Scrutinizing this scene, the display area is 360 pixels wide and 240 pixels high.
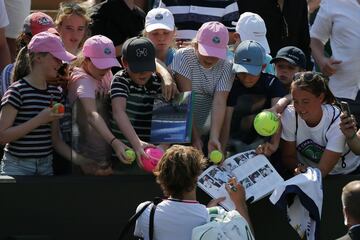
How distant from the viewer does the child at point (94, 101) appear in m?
7.18

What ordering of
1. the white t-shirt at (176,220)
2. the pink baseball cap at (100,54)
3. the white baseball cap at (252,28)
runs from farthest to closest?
1. the white baseball cap at (252,28)
2. the pink baseball cap at (100,54)
3. the white t-shirt at (176,220)

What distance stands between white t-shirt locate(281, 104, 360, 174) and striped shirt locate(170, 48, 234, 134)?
53 cm

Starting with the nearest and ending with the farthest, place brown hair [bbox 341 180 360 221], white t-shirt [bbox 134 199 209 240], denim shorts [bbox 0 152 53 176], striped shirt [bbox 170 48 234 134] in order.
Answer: brown hair [bbox 341 180 360 221] < white t-shirt [bbox 134 199 209 240] < denim shorts [bbox 0 152 53 176] < striped shirt [bbox 170 48 234 134]

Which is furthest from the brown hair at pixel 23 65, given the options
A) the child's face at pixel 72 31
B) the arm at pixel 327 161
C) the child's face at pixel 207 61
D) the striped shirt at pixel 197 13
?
the arm at pixel 327 161

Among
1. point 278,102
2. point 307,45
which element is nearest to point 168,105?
point 278,102

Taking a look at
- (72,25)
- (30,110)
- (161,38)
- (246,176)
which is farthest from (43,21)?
(246,176)

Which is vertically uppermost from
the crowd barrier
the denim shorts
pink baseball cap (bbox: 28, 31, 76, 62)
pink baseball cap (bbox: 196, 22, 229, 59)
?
pink baseball cap (bbox: 28, 31, 76, 62)

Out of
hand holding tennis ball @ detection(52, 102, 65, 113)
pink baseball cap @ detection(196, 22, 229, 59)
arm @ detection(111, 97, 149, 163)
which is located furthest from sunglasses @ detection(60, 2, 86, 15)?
hand holding tennis ball @ detection(52, 102, 65, 113)

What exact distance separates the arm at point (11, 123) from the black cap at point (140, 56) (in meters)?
0.64

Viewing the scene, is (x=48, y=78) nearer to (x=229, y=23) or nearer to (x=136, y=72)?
(x=136, y=72)

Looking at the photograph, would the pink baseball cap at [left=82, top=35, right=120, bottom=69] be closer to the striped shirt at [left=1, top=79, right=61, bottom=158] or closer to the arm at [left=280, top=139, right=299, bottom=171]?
the striped shirt at [left=1, top=79, right=61, bottom=158]

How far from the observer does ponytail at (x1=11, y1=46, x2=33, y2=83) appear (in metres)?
7.27

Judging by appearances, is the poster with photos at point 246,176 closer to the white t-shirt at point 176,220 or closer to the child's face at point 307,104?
the child's face at point 307,104

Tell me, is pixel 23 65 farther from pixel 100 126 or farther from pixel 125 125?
pixel 125 125
